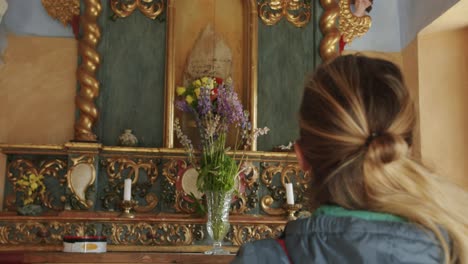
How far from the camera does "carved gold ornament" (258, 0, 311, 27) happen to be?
367 cm

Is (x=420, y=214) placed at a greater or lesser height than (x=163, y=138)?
lesser

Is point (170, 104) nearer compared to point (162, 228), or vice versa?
point (162, 228)

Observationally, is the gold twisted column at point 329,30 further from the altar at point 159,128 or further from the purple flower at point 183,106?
the purple flower at point 183,106

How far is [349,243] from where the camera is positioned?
36.6 inches

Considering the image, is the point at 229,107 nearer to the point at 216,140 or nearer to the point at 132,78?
the point at 216,140

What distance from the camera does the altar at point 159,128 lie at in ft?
10.3

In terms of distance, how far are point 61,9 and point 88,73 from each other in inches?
18.6

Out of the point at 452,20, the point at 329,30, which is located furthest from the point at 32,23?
the point at 452,20

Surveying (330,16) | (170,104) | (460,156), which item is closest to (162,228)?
(170,104)

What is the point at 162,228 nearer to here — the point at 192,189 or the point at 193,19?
the point at 192,189

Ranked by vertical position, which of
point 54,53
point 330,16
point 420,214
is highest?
point 330,16

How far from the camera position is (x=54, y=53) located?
3.60 meters

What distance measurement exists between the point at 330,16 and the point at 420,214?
2784mm

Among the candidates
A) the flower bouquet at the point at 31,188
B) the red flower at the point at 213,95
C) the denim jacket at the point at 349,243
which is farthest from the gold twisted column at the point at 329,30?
the denim jacket at the point at 349,243
